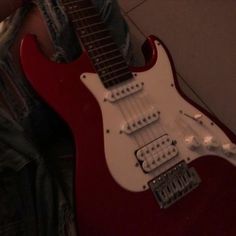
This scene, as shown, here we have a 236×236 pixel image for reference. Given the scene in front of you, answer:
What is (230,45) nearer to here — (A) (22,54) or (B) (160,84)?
(B) (160,84)

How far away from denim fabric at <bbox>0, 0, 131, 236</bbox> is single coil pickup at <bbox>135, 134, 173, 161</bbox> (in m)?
0.13

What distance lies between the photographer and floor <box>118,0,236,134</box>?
955mm

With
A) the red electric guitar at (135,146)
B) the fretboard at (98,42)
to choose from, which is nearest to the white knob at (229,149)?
the red electric guitar at (135,146)

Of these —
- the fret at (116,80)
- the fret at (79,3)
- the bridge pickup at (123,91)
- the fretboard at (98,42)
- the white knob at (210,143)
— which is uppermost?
the fret at (79,3)

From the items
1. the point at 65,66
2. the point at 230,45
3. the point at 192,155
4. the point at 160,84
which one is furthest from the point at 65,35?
the point at 230,45

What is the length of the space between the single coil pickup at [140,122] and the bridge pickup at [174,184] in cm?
10

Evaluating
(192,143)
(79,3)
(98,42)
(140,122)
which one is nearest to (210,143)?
(192,143)

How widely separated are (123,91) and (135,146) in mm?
119

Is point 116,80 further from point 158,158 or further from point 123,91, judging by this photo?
point 158,158

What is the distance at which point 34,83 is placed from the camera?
0.66 meters

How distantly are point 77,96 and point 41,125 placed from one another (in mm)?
146

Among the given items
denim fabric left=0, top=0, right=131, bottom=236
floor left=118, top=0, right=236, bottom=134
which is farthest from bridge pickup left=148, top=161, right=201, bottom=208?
floor left=118, top=0, right=236, bottom=134

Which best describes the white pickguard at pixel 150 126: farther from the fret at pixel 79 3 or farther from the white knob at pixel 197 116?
the fret at pixel 79 3

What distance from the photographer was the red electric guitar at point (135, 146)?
0.60 metres
